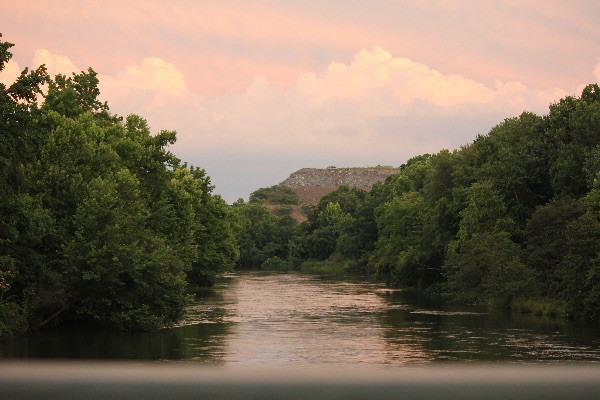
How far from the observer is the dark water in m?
33.2

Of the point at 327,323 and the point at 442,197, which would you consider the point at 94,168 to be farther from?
the point at 442,197

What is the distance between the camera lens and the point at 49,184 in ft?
148

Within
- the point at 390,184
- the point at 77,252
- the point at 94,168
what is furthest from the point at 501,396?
the point at 390,184

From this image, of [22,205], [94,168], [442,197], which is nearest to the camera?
[22,205]

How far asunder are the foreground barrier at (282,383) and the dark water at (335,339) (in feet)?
89.0

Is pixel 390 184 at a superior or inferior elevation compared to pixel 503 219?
superior

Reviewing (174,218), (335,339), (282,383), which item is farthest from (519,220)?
(282,383)

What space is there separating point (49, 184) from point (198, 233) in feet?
146

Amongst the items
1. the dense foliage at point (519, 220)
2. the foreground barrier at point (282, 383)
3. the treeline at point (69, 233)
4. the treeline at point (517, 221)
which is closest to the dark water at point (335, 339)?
the treeline at point (69, 233)

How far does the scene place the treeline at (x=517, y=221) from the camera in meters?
48.7

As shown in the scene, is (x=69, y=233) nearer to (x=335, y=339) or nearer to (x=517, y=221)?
(x=335, y=339)

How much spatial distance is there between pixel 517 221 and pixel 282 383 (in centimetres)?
6450

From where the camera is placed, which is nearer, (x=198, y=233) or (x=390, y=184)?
(x=198, y=233)

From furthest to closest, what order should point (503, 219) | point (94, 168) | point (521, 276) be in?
point (503, 219) → point (521, 276) → point (94, 168)
